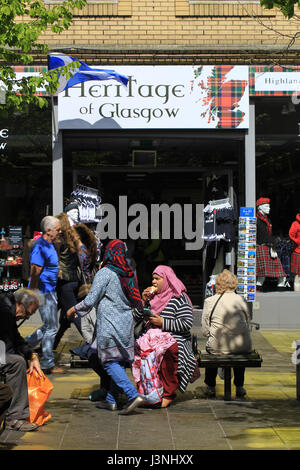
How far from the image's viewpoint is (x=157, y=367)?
8148 millimetres

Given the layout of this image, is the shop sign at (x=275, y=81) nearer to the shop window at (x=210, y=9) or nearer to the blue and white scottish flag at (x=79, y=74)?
the shop window at (x=210, y=9)

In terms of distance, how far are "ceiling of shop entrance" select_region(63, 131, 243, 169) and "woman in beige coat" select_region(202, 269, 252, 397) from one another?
5414 millimetres

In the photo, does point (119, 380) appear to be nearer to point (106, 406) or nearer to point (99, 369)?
point (106, 406)

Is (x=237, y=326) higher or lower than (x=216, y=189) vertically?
lower

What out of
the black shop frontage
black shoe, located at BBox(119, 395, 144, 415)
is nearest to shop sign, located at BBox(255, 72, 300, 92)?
the black shop frontage

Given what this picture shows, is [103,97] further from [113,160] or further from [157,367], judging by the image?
[157,367]

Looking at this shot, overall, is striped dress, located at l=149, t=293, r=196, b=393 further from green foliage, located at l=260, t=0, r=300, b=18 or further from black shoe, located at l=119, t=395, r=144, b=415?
green foliage, located at l=260, t=0, r=300, b=18

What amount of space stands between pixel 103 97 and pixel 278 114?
9.55ft

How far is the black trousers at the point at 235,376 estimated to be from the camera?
8.52m

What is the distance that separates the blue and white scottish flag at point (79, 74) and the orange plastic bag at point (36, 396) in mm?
6396
